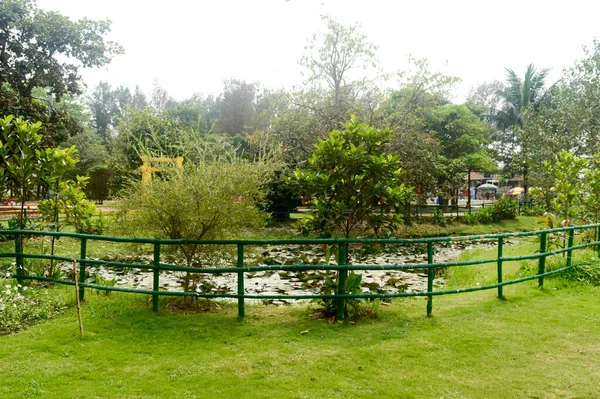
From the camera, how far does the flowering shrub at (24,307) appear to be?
5008 millimetres

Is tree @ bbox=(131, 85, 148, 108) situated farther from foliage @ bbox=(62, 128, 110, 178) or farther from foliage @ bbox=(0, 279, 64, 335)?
foliage @ bbox=(0, 279, 64, 335)

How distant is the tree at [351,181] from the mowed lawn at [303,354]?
1.24 metres

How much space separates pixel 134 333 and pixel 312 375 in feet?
6.84

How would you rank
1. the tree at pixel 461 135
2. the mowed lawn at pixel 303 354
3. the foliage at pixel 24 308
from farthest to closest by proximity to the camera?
the tree at pixel 461 135
the foliage at pixel 24 308
the mowed lawn at pixel 303 354

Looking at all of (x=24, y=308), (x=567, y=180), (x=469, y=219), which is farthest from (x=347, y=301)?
(x=469, y=219)

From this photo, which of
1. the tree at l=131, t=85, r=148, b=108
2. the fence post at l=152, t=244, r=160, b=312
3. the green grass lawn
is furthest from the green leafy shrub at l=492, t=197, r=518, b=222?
the tree at l=131, t=85, r=148, b=108

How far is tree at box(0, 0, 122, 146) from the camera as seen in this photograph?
1434 centimetres

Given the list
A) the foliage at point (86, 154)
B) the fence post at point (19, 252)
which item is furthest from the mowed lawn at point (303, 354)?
the foliage at point (86, 154)

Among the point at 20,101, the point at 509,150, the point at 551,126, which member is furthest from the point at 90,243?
the point at 509,150

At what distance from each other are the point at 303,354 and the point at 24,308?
11.3 ft

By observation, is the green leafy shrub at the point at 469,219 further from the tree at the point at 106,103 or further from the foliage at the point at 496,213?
the tree at the point at 106,103

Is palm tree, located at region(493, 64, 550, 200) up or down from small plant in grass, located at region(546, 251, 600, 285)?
up

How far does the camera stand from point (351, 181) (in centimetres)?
585

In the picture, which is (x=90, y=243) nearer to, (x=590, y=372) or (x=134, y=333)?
(x=134, y=333)
